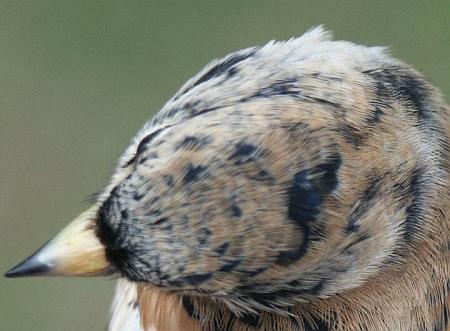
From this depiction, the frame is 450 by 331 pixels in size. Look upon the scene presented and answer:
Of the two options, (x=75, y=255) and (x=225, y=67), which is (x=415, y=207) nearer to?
(x=225, y=67)

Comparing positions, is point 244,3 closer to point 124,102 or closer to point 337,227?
point 124,102

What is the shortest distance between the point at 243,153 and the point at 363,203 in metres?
0.22

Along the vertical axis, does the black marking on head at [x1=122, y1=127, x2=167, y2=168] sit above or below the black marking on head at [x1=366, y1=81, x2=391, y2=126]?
above

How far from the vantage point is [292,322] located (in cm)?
154

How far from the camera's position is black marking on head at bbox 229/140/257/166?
1338 millimetres

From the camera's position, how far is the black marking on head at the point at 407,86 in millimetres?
Result: 1587

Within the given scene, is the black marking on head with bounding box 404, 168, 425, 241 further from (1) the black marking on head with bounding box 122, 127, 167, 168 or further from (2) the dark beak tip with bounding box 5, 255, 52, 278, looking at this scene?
(2) the dark beak tip with bounding box 5, 255, 52, 278

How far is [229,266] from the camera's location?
136 cm

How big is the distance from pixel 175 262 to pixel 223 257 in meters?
0.07

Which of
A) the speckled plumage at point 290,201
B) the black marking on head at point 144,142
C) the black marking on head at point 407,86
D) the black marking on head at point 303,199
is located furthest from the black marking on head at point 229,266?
the black marking on head at point 407,86

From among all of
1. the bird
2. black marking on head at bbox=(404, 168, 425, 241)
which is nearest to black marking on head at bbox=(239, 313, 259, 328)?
the bird

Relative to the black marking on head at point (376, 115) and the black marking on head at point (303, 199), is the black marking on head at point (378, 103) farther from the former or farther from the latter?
the black marking on head at point (303, 199)

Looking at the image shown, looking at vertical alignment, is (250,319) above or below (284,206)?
below

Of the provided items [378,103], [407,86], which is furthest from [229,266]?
[407,86]
